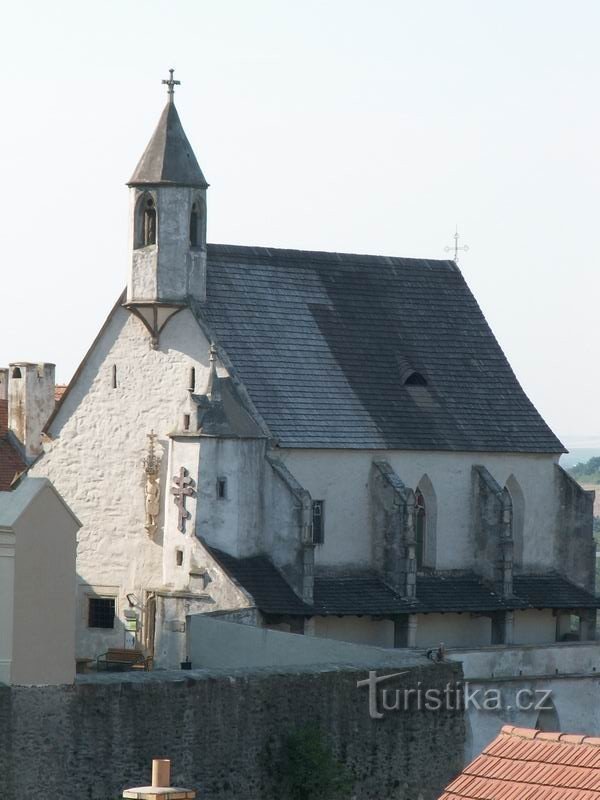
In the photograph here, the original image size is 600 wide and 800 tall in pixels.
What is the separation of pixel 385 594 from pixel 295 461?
398cm

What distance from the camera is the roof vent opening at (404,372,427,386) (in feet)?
218

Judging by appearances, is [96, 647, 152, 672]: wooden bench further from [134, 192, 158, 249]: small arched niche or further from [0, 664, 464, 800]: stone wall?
[0, 664, 464, 800]: stone wall

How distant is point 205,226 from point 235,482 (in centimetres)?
681

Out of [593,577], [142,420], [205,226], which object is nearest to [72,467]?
[142,420]

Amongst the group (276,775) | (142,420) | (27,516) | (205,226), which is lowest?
(276,775)

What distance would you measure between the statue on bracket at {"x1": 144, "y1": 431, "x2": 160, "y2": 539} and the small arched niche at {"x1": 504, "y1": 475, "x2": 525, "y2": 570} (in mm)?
10665

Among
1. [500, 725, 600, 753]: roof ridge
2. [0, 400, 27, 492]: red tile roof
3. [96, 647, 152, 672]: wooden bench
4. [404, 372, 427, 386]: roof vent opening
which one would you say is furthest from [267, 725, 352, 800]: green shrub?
[0, 400, 27, 492]: red tile roof

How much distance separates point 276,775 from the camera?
46.1 meters

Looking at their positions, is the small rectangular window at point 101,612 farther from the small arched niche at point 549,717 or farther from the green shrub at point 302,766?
the green shrub at point 302,766

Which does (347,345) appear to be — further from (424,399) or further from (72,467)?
(72,467)

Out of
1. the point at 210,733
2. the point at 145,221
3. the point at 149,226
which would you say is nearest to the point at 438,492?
the point at 149,226

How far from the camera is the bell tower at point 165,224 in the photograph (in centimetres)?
6184

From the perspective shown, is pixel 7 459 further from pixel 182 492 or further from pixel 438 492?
pixel 182 492

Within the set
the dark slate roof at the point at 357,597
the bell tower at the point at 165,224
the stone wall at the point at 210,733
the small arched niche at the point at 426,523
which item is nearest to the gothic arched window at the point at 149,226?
the bell tower at the point at 165,224
